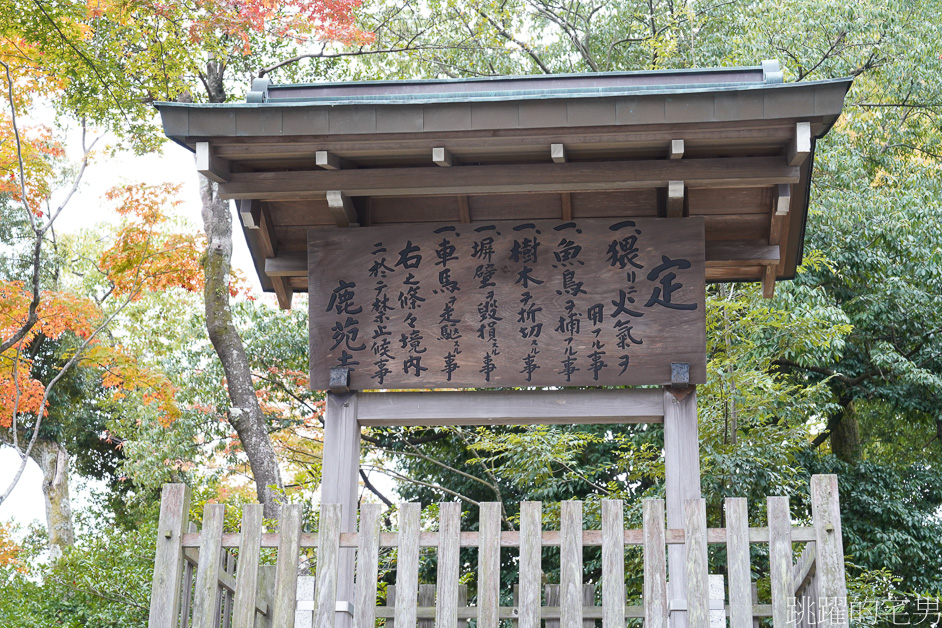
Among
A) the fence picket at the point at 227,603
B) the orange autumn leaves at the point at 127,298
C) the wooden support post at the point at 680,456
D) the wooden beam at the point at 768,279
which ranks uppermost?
the orange autumn leaves at the point at 127,298

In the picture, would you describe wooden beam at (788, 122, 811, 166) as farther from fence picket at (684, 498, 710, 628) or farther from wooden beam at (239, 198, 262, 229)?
wooden beam at (239, 198, 262, 229)

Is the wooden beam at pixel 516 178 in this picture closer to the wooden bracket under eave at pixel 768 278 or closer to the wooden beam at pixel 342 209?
the wooden beam at pixel 342 209

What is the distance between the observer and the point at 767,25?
41.2ft

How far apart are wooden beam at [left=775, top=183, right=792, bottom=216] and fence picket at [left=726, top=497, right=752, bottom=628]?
1.97m

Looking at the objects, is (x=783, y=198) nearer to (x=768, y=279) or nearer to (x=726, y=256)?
A: (x=726, y=256)

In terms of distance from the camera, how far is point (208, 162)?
4.61m

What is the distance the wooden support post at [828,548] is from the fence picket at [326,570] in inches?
78.0

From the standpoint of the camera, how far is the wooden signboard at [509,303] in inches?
195

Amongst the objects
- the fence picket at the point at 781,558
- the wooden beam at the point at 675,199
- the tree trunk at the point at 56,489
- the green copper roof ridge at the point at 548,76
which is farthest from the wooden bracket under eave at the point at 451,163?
the tree trunk at the point at 56,489

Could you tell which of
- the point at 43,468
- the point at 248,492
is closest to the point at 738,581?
the point at 248,492

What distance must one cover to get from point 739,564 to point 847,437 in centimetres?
1040

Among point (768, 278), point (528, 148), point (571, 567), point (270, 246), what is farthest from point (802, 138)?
point (270, 246)

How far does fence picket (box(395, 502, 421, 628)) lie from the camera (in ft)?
11.9

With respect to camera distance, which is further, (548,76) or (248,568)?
(548,76)
